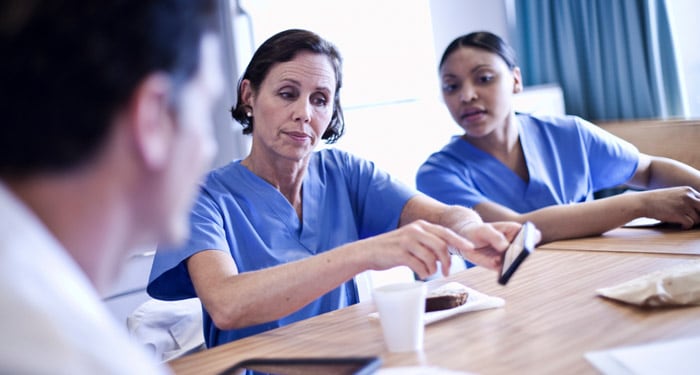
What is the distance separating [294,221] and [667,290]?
0.79 m

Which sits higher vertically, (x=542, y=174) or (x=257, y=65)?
(x=257, y=65)

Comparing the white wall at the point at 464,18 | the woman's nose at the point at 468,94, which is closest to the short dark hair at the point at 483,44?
the woman's nose at the point at 468,94

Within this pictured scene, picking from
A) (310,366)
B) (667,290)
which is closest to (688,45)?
(667,290)

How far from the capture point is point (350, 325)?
45.3 inches

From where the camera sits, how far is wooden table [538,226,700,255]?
4.74 ft

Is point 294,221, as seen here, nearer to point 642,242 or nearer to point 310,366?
point 310,366

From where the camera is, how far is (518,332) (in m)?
1.00

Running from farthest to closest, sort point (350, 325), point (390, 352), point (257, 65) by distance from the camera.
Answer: point (257, 65)
point (350, 325)
point (390, 352)

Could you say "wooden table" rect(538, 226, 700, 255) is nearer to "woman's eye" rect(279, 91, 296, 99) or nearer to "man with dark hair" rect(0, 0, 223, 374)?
"woman's eye" rect(279, 91, 296, 99)

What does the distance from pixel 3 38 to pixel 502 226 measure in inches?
39.3

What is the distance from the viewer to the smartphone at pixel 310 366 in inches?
33.7

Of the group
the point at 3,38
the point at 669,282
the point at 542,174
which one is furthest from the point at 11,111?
the point at 542,174

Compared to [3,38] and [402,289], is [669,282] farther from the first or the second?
[3,38]

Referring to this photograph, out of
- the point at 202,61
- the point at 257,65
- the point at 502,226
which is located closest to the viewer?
the point at 202,61
